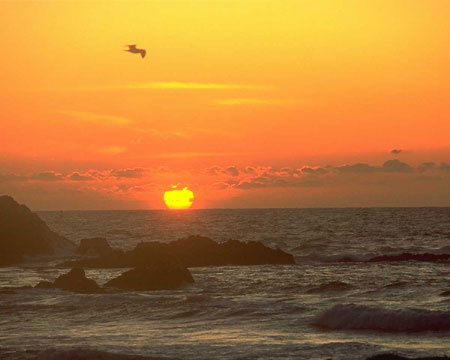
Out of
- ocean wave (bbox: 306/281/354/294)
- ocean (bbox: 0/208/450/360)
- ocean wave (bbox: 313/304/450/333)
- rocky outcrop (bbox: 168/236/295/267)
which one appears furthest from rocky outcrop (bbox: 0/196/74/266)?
ocean wave (bbox: 313/304/450/333)

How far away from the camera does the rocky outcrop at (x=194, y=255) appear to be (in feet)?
169

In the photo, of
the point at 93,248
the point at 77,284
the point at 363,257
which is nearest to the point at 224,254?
the point at 363,257

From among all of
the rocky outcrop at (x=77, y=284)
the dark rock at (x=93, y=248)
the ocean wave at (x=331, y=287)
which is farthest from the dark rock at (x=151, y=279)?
the dark rock at (x=93, y=248)

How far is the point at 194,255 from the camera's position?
53.4 m

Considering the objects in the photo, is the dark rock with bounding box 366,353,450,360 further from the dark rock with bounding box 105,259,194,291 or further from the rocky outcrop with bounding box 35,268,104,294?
the dark rock with bounding box 105,259,194,291

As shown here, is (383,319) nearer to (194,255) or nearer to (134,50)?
(134,50)

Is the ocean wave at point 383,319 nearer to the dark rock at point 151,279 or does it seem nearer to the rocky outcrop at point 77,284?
the dark rock at point 151,279

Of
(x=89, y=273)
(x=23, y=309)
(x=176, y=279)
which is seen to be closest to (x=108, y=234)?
(x=89, y=273)

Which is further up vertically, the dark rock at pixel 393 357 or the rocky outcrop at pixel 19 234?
the rocky outcrop at pixel 19 234

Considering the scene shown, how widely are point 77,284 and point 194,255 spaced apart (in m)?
18.3

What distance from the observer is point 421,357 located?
66.0 feet

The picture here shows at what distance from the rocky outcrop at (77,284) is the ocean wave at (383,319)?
12442 mm

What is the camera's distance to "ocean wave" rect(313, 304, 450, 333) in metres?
25.3

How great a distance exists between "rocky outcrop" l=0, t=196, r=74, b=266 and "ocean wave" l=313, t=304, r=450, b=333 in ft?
117
